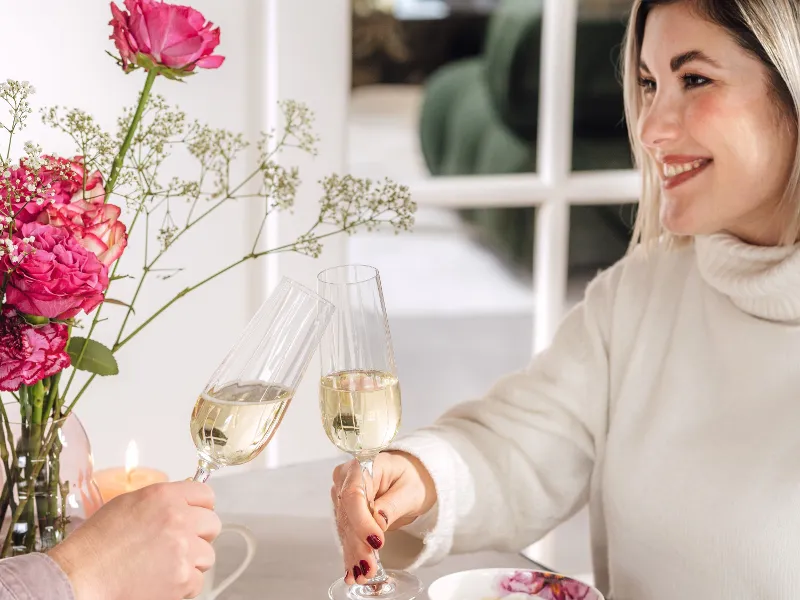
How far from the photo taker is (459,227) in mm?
3035

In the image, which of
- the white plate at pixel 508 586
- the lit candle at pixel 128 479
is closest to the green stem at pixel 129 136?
the lit candle at pixel 128 479

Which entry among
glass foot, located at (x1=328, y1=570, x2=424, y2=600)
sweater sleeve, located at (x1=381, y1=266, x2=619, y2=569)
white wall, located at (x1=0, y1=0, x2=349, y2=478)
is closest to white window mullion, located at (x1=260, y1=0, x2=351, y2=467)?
white wall, located at (x1=0, y1=0, x2=349, y2=478)

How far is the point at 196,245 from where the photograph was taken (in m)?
1.72

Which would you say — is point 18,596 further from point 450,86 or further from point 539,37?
point 450,86

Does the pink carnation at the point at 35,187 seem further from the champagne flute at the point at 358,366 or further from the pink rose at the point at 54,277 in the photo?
the champagne flute at the point at 358,366

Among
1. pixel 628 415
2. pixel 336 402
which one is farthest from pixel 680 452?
pixel 336 402

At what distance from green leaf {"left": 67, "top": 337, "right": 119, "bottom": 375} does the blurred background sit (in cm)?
73

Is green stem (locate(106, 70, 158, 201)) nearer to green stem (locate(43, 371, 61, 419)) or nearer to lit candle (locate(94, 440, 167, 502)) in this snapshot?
green stem (locate(43, 371, 61, 419))

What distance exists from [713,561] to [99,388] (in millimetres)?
1032

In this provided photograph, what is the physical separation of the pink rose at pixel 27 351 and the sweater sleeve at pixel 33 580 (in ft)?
0.44

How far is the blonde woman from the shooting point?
1.14 meters

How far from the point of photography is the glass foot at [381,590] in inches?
39.4

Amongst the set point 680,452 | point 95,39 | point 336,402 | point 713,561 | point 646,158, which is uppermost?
point 95,39

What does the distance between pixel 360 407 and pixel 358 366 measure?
38 millimetres
